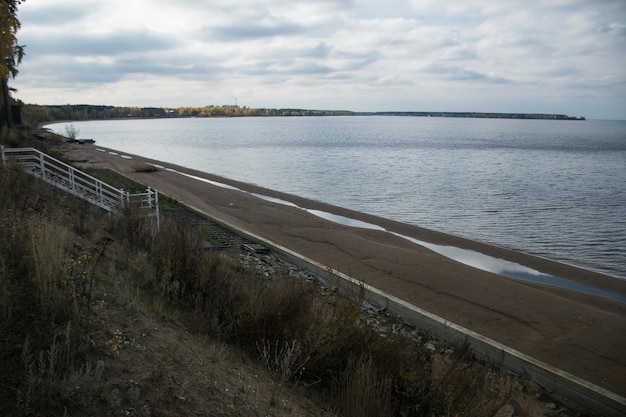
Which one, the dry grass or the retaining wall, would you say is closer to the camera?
the dry grass

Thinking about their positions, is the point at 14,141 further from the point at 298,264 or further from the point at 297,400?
the point at 297,400

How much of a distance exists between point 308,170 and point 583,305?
3638 centimetres

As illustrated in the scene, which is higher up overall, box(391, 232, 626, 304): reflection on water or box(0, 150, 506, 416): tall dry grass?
box(0, 150, 506, 416): tall dry grass

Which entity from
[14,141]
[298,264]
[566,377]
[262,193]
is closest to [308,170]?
[262,193]

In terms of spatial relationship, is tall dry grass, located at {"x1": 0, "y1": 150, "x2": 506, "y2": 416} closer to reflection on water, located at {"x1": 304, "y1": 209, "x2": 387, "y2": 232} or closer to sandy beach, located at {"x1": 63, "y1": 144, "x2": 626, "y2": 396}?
sandy beach, located at {"x1": 63, "y1": 144, "x2": 626, "y2": 396}

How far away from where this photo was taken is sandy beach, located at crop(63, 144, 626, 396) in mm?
9469

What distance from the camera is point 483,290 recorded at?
13.0 metres

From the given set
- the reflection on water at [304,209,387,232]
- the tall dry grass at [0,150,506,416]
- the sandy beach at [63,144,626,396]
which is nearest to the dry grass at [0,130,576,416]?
the tall dry grass at [0,150,506,416]

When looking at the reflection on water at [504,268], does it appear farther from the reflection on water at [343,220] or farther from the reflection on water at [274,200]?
the reflection on water at [274,200]

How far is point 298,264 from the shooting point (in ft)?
43.1

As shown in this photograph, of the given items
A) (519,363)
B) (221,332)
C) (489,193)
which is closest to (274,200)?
(489,193)

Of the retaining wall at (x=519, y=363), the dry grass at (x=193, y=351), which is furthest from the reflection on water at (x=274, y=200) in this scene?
the dry grass at (x=193, y=351)

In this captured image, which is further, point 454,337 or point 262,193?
point 262,193

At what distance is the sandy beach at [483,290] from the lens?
373 inches
